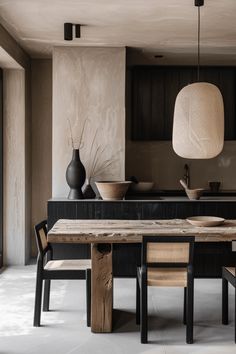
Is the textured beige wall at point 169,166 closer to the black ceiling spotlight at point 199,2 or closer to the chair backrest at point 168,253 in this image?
the black ceiling spotlight at point 199,2

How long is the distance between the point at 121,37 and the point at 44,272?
2.70m

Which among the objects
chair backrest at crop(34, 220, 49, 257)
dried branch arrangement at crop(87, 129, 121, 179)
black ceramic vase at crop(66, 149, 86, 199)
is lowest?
chair backrest at crop(34, 220, 49, 257)

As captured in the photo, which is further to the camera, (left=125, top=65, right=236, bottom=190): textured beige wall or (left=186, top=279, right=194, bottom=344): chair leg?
(left=125, top=65, right=236, bottom=190): textured beige wall

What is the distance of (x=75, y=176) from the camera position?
534 cm

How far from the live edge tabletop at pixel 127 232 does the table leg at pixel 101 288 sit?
6.8 inches

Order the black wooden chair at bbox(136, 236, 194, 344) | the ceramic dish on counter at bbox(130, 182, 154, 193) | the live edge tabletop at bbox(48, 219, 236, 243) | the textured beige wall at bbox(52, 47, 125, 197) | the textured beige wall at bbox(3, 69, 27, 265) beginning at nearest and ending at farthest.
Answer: the black wooden chair at bbox(136, 236, 194, 344), the live edge tabletop at bbox(48, 219, 236, 243), the textured beige wall at bbox(52, 47, 125, 197), the textured beige wall at bbox(3, 69, 27, 265), the ceramic dish on counter at bbox(130, 182, 154, 193)

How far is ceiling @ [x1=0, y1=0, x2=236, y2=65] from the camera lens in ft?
13.5

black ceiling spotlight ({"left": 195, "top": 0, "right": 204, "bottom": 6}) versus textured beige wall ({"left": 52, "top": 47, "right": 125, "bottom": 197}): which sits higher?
black ceiling spotlight ({"left": 195, "top": 0, "right": 204, "bottom": 6})

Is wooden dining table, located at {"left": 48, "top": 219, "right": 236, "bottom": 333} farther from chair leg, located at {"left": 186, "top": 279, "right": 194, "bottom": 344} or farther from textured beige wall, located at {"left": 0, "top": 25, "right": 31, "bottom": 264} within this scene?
textured beige wall, located at {"left": 0, "top": 25, "right": 31, "bottom": 264}

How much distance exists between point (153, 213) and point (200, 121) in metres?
1.87

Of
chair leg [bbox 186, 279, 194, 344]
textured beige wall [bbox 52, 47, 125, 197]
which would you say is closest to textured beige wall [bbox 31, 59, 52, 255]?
textured beige wall [bbox 52, 47, 125, 197]

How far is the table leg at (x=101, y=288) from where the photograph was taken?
144 inches

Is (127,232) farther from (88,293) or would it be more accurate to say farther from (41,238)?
(41,238)

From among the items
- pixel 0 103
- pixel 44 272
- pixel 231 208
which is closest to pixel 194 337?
pixel 44 272
